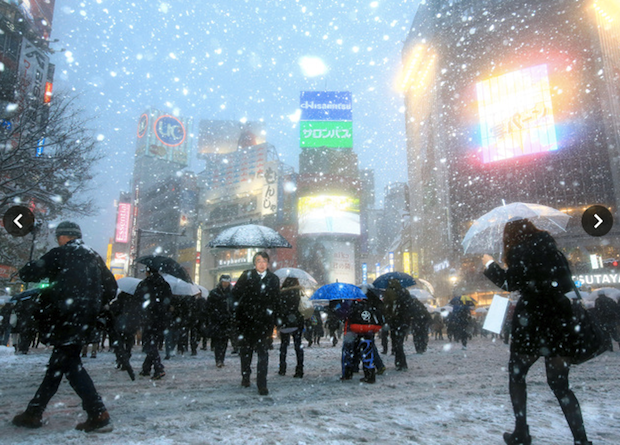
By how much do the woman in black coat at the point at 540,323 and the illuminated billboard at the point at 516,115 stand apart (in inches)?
1627

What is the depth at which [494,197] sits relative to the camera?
132ft

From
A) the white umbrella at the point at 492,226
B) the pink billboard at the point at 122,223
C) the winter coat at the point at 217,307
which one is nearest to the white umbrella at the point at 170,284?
the winter coat at the point at 217,307

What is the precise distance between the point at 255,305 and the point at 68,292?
2166mm

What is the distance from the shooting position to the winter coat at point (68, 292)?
10.6ft

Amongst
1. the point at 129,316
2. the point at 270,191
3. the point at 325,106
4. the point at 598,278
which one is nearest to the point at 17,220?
the point at 129,316

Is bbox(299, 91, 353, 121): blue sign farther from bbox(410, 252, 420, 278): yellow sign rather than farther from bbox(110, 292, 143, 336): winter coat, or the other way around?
bbox(110, 292, 143, 336): winter coat

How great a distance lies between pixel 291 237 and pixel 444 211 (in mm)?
17246

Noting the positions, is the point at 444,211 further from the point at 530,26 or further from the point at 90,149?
the point at 90,149

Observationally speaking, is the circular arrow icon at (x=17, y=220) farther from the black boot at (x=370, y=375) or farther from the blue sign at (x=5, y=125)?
the black boot at (x=370, y=375)

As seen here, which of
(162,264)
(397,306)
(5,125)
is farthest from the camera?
(5,125)

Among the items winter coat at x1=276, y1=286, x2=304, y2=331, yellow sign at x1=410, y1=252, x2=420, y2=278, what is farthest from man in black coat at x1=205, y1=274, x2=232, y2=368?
yellow sign at x1=410, y1=252, x2=420, y2=278

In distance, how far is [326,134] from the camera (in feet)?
176

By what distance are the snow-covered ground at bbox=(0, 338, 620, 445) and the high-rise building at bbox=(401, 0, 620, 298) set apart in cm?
3525

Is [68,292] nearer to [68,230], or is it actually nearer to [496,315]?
[68,230]
